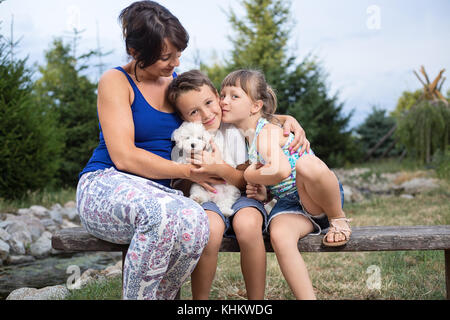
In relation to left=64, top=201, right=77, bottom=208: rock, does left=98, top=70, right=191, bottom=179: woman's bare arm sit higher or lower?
higher

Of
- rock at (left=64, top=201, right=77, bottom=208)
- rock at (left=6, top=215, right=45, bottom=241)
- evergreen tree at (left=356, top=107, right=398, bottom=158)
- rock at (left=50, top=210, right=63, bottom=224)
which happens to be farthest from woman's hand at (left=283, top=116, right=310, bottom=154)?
evergreen tree at (left=356, top=107, right=398, bottom=158)

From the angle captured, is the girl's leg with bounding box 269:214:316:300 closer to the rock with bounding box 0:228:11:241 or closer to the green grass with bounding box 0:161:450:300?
the green grass with bounding box 0:161:450:300

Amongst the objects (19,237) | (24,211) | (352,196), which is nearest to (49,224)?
(24,211)

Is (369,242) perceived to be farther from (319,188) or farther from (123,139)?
(123,139)

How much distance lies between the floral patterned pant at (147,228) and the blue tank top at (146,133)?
21 centimetres

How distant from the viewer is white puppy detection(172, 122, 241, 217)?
93.2 inches

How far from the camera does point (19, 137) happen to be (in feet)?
21.5

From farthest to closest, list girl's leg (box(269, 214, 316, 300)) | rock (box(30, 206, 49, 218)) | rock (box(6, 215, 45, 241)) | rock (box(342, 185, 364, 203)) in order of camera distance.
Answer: rock (box(342, 185, 364, 203)) → rock (box(30, 206, 49, 218)) → rock (box(6, 215, 45, 241)) → girl's leg (box(269, 214, 316, 300))

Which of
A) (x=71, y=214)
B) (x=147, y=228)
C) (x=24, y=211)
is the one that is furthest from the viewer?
(x=71, y=214)

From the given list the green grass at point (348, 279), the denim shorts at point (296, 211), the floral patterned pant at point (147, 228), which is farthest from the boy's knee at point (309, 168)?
the green grass at point (348, 279)

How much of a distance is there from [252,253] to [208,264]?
0.23 m

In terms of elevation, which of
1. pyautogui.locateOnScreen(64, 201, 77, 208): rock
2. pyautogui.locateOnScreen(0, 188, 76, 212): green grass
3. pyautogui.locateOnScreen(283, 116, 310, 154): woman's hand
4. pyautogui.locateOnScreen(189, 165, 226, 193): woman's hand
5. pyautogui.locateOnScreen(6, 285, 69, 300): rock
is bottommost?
pyautogui.locateOnScreen(6, 285, 69, 300): rock

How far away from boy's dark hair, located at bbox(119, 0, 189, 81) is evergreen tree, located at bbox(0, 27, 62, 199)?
4733 millimetres

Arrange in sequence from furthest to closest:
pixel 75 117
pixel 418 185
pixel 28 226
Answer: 1. pixel 75 117
2. pixel 418 185
3. pixel 28 226
